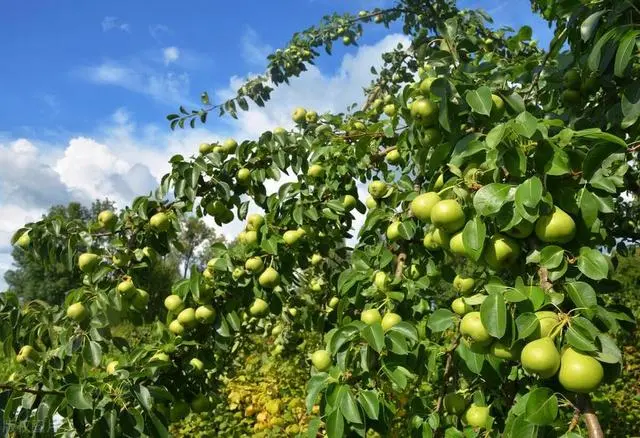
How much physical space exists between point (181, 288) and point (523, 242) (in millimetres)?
1284

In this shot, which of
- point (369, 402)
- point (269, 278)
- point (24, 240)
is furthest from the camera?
point (24, 240)

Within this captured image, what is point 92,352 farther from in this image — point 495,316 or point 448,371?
point 495,316

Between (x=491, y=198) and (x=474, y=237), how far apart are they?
0.33 ft

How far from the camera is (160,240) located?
7.59 feet

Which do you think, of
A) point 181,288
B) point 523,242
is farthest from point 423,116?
point 181,288

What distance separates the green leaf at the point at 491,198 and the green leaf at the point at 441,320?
17.9 inches

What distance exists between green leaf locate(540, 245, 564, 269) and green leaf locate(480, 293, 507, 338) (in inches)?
5.6

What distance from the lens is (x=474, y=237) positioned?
1184mm

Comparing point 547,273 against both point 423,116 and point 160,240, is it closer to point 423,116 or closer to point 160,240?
point 423,116

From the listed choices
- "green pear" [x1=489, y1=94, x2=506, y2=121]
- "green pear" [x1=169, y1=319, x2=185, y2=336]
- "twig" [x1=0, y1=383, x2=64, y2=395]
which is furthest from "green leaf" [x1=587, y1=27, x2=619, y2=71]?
"twig" [x1=0, y1=383, x2=64, y2=395]

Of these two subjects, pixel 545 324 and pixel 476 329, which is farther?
pixel 476 329

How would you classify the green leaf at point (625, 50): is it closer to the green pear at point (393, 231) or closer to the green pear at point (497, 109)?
the green pear at point (497, 109)

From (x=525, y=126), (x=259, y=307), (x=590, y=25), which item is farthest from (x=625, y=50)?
(x=259, y=307)

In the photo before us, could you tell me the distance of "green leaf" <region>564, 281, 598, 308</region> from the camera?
1.09 m
